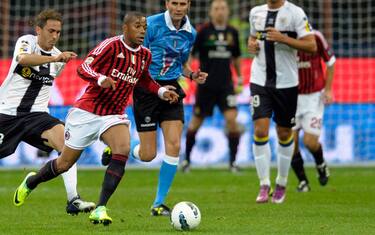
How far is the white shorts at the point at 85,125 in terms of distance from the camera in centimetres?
909

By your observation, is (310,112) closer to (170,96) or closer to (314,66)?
(314,66)

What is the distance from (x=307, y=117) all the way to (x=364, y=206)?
2689 mm

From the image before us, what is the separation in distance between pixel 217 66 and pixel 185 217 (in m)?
8.12

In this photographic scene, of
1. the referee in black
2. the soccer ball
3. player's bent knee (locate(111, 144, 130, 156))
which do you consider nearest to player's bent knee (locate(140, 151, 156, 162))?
player's bent knee (locate(111, 144, 130, 156))

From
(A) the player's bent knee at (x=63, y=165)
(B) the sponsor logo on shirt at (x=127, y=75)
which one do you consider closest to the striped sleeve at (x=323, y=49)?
(B) the sponsor logo on shirt at (x=127, y=75)

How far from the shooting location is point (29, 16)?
20.5 metres

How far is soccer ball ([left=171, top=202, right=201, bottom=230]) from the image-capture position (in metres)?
8.58

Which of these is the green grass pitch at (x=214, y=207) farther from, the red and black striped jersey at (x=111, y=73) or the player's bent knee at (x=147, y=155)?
the red and black striped jersey at (x=111, y=73)

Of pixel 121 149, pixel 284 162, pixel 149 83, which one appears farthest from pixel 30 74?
pixel 284 162

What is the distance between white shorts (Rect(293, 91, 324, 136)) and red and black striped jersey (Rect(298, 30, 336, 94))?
0.09 m

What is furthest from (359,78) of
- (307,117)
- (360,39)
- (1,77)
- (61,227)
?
(61,227)

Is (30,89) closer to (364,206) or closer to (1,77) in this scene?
(364,206)

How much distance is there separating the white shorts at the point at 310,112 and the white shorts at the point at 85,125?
15.4 ft

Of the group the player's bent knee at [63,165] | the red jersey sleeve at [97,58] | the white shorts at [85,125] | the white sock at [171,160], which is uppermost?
the red jersey sleeve at [97,58]
